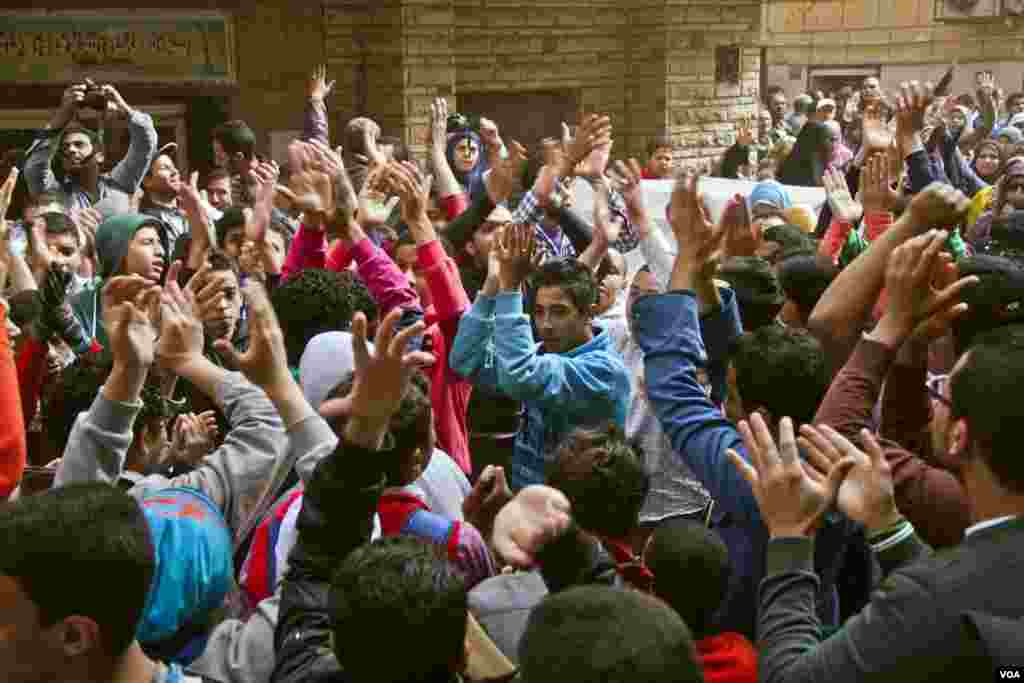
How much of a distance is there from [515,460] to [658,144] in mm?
9389

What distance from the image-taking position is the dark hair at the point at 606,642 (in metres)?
1.65

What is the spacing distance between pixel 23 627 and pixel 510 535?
872 mm

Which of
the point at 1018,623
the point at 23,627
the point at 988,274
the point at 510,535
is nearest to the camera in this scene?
the point at 1018,623

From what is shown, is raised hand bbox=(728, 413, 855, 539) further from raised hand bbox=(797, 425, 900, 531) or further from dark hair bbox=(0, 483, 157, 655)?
dark hair bbox=(0, 483, 157, 655)

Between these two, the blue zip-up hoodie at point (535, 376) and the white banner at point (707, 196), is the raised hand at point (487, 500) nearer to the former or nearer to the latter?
the blue zip-up hoodie at point (535, 376)

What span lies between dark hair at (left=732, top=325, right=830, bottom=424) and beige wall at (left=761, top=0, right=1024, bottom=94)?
17.6m

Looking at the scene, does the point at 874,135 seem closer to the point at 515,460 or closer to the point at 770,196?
the point at 770,196

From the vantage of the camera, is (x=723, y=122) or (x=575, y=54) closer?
(x=575, y=54)

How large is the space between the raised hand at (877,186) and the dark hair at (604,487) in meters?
2.29

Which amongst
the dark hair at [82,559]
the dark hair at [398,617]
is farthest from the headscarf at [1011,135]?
the dark hair at [82,559]

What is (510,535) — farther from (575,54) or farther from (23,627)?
(575,54)

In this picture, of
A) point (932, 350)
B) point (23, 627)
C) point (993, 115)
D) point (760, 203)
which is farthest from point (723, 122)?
point (23, 627)

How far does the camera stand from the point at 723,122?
14.7m

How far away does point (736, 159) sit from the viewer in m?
12.4
